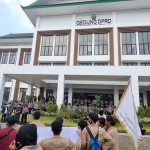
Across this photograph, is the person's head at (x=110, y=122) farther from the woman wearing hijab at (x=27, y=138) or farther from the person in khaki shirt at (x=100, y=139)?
the woman wearing hijab at (x=27, y=138)

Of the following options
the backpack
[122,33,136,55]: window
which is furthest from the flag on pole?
[122,33,136,55]: window

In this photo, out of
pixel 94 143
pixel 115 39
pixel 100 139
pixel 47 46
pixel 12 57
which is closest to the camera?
pixel 94 143

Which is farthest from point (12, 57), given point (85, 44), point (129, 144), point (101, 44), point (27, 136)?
Answer: point (27, 136)

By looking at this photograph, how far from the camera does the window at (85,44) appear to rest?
55.0 ft

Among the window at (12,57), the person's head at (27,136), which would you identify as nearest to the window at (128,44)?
the person's head at (27,136)

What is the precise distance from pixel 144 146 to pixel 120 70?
554 centimetres

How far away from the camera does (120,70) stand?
10.3 metres

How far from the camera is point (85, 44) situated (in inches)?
667

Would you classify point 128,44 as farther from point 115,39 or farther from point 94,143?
point 94,143

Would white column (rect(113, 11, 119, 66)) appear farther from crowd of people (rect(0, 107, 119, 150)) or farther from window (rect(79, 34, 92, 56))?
crowd of people (rect(0, 107, 119, 150))

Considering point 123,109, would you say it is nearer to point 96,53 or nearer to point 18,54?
point 96,53

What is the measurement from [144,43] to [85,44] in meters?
6.68

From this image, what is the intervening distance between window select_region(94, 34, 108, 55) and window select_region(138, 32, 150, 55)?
12.5 feet

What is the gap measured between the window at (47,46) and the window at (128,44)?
8.84 meters
